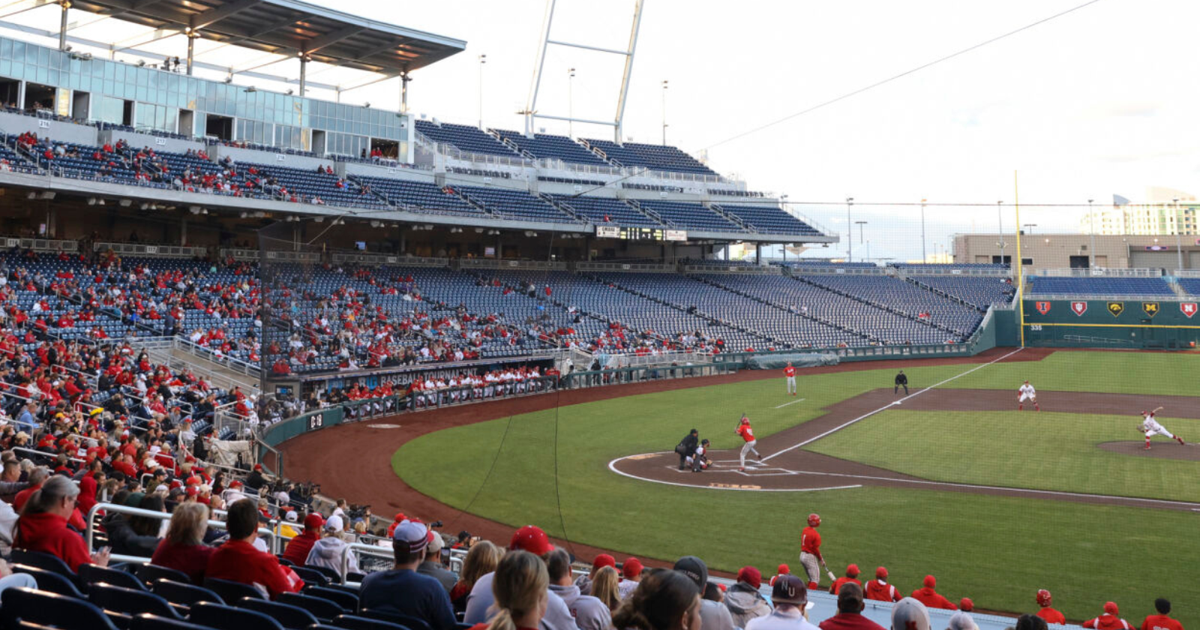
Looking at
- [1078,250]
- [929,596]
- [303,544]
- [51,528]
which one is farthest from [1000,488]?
[1078,250]

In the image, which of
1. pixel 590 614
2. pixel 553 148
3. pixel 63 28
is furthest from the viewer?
pixel 553 148

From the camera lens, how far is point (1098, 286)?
2132 inches

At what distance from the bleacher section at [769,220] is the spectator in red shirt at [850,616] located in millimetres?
49948

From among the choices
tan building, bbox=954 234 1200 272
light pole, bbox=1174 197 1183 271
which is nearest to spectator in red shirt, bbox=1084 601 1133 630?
light pole, bbox=1174 197 1183 271

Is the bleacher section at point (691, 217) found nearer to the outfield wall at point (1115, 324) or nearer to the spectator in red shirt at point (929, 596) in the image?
the outfield wall at point (1115, 324)

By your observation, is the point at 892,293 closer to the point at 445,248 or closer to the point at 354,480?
the point at 445,248

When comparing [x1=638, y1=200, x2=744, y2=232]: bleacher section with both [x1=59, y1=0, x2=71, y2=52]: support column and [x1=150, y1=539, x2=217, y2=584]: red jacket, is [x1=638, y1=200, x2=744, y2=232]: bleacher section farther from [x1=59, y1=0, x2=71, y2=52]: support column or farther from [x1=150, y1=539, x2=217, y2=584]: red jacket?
[x1=150, y1=539, x2=217, y2=584]: red jacket

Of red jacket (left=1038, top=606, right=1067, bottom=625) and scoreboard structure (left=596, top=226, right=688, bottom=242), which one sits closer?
red jacket (left=1038, top=606, right=1067, bottom=625)

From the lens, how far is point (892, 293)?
177 feet

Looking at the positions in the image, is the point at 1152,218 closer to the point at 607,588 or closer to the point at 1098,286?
the point at 1098,286

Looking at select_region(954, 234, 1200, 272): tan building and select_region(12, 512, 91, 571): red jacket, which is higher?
select_region(954, 234, 1200, 272): tan building

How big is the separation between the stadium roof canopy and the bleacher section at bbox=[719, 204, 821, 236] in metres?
21.5

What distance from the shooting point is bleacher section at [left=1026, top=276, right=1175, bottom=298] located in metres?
52.9

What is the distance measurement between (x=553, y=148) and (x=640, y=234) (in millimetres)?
10897
